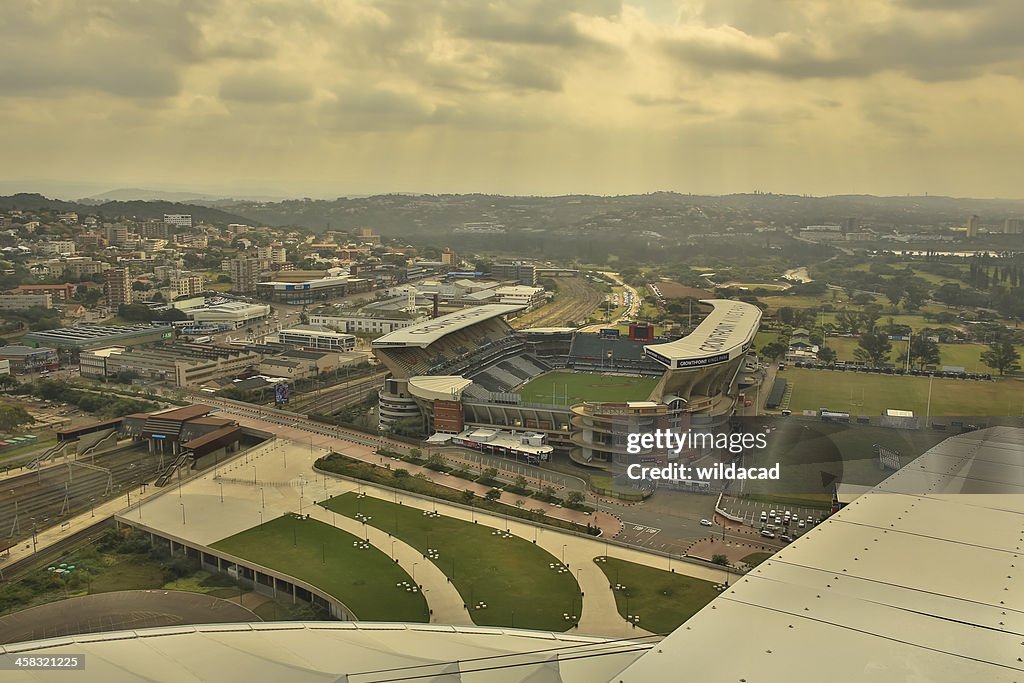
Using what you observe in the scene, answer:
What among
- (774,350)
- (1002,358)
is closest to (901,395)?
(1002,358)

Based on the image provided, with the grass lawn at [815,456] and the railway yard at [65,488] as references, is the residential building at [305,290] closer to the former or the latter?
the railway yard at [65,488]

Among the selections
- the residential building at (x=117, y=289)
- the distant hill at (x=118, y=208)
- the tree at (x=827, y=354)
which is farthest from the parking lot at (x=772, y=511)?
the distant hill at (x=118, y=208)

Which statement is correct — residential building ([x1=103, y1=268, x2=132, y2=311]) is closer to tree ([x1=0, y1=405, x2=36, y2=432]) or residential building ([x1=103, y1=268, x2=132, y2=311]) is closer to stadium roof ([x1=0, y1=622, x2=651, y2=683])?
tree ([x1=0, y1=405, x2=36, y2=432])

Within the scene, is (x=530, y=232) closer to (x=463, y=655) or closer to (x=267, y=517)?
(x=267, y=517)

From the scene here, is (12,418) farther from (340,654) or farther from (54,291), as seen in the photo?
(54,291)

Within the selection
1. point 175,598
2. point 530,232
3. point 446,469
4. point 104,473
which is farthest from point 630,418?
point 530,232

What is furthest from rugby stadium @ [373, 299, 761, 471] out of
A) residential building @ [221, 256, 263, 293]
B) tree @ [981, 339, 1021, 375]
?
residential building @ [221, 256, 263, 293]
